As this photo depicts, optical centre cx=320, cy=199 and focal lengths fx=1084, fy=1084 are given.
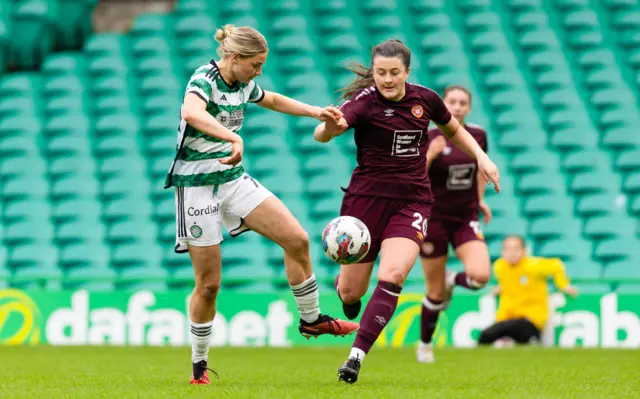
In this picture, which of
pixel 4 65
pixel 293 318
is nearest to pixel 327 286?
pixel 293 318

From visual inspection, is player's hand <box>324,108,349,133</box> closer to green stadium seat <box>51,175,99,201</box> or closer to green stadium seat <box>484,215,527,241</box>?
green stadium seat <box>484,215,527,241</box>

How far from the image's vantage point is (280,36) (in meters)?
16.3

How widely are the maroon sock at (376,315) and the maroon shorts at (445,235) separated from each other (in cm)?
257

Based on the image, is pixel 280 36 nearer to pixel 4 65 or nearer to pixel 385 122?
pixel 4 65

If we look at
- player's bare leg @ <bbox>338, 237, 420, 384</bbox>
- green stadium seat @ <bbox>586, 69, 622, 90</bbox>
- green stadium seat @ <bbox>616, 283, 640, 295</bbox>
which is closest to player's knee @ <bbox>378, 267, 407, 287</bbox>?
player's bare leg @ <bbox>338, 237, 420, 384</bbox>

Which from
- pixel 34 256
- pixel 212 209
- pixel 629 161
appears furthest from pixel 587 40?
pixel 212 209

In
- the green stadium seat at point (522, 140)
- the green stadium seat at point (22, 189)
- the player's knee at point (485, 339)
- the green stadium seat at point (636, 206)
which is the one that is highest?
the green stadium seat at point (522, 140)

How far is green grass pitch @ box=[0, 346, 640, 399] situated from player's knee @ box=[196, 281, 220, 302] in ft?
1.71

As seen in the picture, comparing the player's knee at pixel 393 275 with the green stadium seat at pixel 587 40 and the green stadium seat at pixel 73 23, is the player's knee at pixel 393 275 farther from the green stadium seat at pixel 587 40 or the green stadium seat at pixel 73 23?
the green stadium seat at pixel 73 23

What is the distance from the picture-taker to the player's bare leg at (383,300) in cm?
610

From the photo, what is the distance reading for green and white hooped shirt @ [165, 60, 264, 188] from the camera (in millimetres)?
6316

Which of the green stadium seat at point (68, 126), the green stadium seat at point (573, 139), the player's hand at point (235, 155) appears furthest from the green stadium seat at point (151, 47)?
the player's hand at point (235, 155)

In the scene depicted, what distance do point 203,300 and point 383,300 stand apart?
108 cm

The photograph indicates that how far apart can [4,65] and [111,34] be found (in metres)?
1.67
